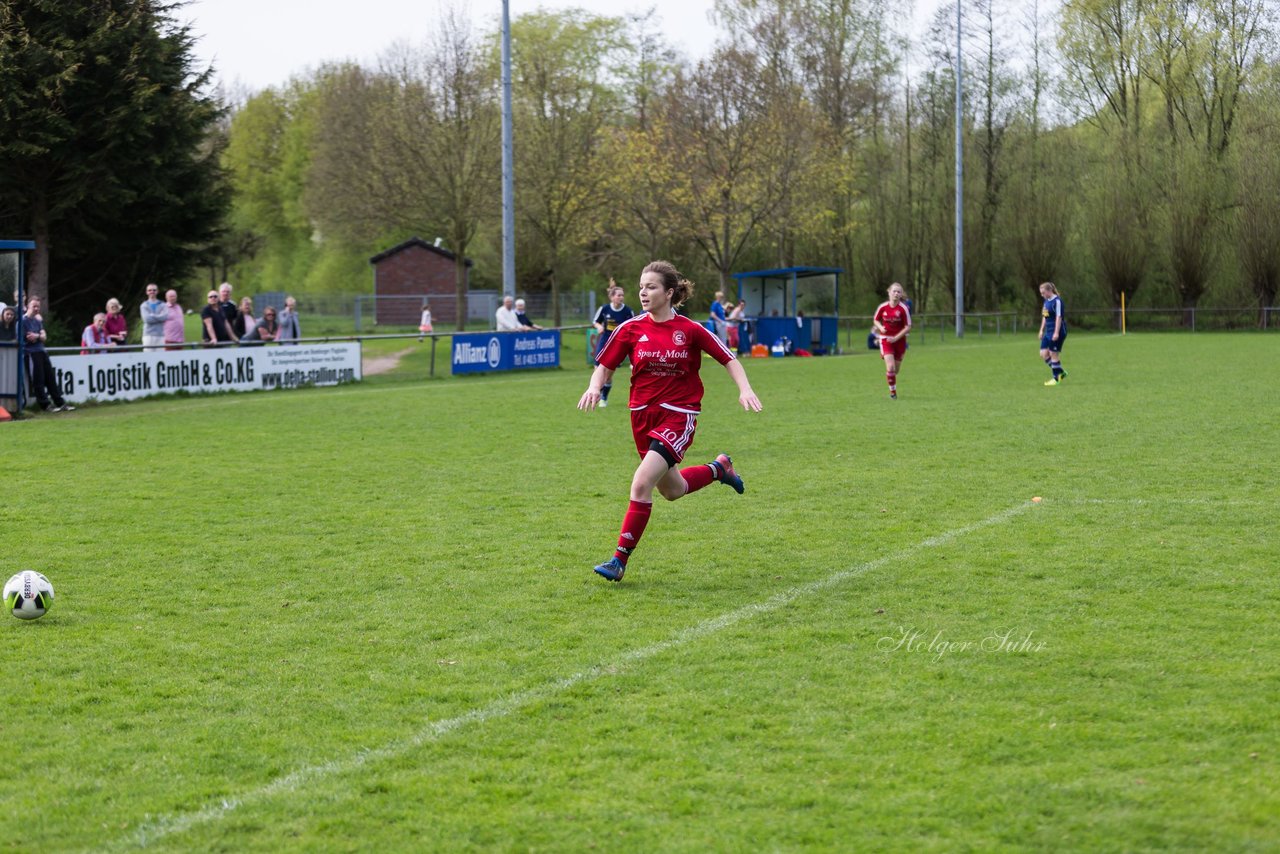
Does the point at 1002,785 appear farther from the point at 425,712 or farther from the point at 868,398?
the point at 868,398

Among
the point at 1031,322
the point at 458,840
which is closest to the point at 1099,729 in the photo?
the point at 458,840

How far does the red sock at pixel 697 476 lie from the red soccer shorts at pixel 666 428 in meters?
0.41

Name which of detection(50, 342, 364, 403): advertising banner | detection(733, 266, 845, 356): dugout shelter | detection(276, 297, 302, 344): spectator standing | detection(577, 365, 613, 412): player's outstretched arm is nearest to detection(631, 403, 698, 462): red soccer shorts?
detection(577, 365, 613, 412): player's outstretched arm

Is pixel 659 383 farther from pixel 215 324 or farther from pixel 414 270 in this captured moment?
pixel 414 270

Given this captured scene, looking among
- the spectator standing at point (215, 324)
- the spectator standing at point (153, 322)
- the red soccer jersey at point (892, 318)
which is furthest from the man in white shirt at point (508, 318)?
the red soccer jersey at point (892, 318)

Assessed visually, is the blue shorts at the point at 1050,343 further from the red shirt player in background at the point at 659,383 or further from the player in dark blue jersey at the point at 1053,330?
the red shirt player in background at the point at 659,383

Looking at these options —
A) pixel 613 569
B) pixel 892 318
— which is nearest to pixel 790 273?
pixel 892 318

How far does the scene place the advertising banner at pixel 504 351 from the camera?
27734mm

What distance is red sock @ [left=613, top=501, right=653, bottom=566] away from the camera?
25.4 ft

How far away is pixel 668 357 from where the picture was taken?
792 centimetres

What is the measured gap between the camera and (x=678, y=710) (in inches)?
206

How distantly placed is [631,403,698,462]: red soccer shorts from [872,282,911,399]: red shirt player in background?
12.9m

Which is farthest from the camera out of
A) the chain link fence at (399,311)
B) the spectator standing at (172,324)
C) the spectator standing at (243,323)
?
the chain link fence at (399,311)

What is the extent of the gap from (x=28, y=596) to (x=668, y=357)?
3.78m
